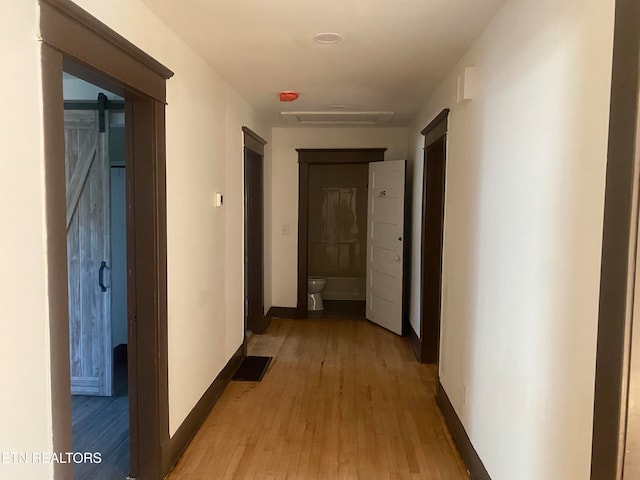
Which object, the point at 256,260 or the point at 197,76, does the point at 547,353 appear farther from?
the point at 256,260

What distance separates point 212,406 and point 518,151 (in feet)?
8.73

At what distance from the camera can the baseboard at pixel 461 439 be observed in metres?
2.46

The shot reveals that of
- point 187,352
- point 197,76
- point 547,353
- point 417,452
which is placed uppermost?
point 197,76

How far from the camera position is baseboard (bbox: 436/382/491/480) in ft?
8.06

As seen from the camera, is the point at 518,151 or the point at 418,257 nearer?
the point at 518,151

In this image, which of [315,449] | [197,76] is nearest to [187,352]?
[315,449]

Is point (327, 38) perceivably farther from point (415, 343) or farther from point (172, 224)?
point (415, 343)

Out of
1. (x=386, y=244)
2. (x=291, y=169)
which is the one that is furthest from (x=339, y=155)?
(x=386, y=244)

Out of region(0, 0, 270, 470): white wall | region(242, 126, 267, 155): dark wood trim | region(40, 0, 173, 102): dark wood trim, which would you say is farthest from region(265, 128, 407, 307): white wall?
region(40, 0, 173, 102): dark wood trim

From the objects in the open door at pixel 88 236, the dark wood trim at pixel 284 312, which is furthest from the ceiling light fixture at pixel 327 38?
the dark wood trim at pixel 284 312

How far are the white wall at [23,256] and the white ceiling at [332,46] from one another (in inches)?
37.6

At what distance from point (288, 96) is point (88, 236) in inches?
76.1

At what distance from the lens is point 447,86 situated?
339cm

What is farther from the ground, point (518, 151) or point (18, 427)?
point (518, 151)
